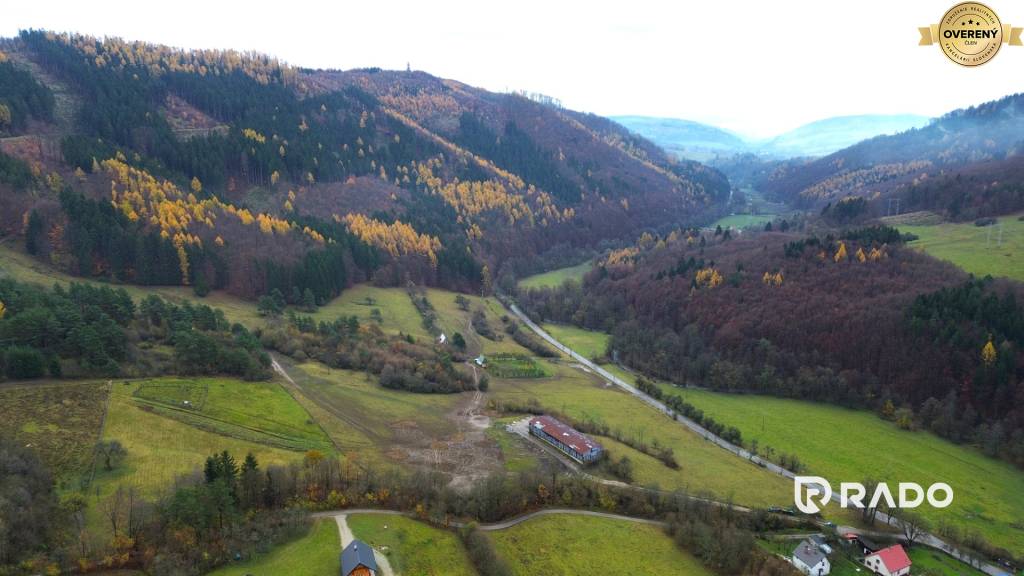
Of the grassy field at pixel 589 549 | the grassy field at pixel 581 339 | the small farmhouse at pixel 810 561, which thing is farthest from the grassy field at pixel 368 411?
the grassy field at pixel 581 339

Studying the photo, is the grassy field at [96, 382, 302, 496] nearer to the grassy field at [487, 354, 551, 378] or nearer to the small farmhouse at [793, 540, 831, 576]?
the grassy field at [487, 354, 551, 378]

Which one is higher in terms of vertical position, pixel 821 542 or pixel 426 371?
pixel 426 371

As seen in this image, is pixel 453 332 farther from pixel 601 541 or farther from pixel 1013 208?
pixel 1013 208

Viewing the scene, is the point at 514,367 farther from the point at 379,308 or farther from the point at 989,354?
the point at 989,354

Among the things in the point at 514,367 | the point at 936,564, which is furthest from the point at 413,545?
the point at 514,367

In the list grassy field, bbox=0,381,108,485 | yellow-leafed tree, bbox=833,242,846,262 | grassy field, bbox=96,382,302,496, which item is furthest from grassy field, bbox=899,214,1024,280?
grassy field, bbox=0,381,108,485
